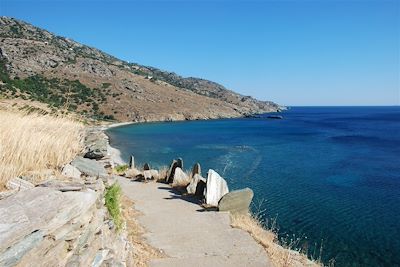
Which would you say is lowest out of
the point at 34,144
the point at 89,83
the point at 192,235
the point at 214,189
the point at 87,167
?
the point at 192,235

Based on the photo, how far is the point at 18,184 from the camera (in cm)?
533

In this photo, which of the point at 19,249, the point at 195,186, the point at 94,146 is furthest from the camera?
the point at 195,186

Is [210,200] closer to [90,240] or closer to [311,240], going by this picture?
[311,240]

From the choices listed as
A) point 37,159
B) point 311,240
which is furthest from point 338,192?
point 37,159

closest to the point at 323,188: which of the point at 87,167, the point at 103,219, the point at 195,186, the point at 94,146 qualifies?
the point at 195,186

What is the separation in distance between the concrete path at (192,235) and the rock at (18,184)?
4.27 m

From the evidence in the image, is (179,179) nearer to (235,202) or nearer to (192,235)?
(235,202)

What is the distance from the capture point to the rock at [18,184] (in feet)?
17.2

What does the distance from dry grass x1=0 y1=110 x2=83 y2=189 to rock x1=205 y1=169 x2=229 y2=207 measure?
6428 mm

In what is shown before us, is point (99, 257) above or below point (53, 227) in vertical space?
below

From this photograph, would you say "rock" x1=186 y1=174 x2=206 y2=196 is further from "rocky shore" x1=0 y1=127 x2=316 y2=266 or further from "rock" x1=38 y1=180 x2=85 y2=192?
"rock" x1=38 y1=180 x2=85 y2=192

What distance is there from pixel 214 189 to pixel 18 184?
386 inches

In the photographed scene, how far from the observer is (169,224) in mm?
11812

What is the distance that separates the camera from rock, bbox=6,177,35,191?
523 cm
